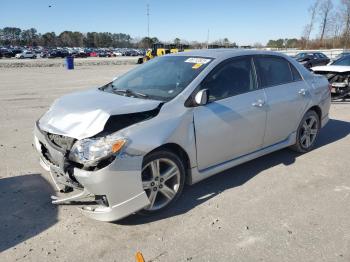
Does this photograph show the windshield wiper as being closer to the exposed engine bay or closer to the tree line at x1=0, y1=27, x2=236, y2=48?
the exposed engine bay

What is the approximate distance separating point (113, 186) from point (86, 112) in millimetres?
827

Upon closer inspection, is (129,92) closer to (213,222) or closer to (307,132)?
(213,222)

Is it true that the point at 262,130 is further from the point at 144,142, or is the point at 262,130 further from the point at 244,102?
the point at 144,142

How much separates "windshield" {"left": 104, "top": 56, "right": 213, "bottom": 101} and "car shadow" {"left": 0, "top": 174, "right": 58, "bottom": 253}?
1561mm

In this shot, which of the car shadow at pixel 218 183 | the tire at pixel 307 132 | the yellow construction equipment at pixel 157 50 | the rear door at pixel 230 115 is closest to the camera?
the car shadow at pixel 218 183

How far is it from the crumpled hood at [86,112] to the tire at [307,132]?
2.85m

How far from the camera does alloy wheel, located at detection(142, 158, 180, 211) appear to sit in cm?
354

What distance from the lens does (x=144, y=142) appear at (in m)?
3.35

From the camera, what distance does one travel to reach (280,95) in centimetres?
488

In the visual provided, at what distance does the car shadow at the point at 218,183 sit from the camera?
3.67m

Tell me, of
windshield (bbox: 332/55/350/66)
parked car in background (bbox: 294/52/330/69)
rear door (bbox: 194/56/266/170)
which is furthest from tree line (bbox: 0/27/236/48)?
rear door (bbox: 194/56/266/170)

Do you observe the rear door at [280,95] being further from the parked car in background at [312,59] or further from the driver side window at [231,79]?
the parked car in background at [312,59]

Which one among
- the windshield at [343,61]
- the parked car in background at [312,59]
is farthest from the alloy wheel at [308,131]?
the parked car in background at [312,59]

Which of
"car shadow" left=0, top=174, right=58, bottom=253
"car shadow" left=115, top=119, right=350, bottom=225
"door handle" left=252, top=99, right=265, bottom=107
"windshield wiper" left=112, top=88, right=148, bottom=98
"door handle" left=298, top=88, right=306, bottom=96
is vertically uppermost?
"windshield wiper" left=112, top=88, right=148, bottom=98
